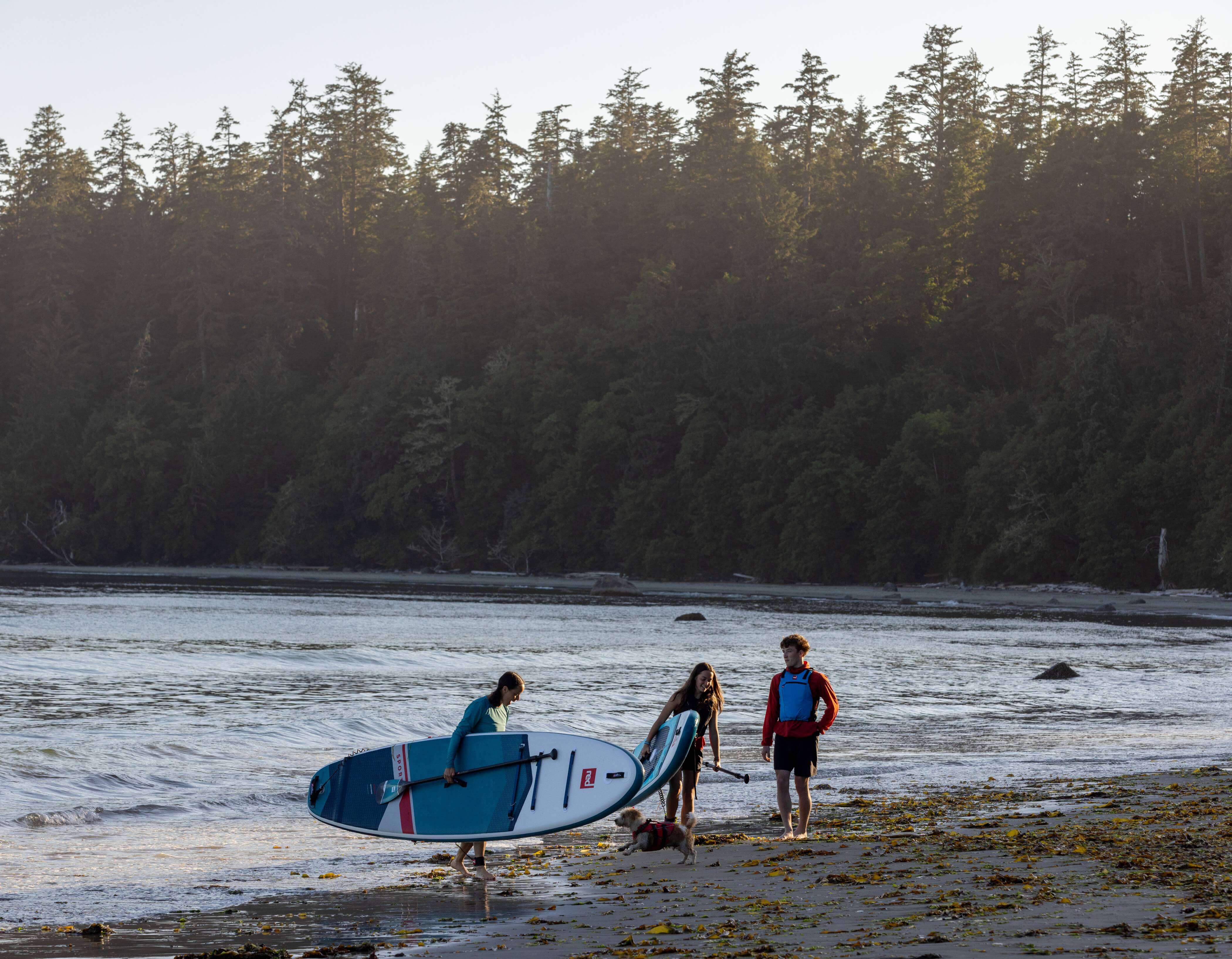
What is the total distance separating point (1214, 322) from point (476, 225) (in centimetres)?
4920

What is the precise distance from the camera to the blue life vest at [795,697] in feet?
30.1

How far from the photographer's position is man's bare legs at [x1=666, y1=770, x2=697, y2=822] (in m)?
9.30

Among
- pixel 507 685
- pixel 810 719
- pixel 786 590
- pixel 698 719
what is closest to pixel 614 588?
pixel 786 590

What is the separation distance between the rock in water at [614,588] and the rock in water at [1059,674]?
32.9 meters

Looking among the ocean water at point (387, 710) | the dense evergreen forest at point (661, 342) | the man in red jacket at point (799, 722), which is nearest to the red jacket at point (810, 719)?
the man in red jacket at point (799, 722)

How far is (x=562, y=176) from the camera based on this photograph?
295 ft

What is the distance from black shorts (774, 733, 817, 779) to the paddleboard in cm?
110

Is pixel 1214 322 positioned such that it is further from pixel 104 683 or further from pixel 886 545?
pixel 104 683

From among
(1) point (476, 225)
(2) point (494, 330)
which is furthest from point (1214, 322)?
(1) point (476, 225)

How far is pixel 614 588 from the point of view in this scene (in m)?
57.1

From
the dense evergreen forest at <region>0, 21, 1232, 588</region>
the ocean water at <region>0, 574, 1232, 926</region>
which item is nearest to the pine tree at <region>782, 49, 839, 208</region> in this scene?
the dense evergreen forest at <region>0, 21, 1232, 588</region>

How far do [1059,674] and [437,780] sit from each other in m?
17.4

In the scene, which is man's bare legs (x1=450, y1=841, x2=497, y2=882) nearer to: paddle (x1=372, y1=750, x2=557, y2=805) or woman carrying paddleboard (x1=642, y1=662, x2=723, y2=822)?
paddle (x1=372, y1=750, x2=557, y2=805)

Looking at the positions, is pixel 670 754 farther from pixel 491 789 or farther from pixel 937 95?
pixel 937 95
